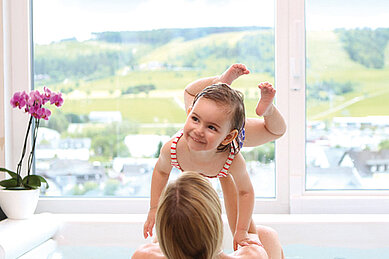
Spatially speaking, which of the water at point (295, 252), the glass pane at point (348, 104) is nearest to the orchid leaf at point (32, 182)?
the water at point (295, 252)

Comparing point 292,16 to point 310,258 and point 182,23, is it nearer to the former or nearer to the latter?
point 182,23

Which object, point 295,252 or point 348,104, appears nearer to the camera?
point 295,252

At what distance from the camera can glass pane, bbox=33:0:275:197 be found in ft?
8.02

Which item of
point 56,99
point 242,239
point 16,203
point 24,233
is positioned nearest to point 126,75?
point 56,99

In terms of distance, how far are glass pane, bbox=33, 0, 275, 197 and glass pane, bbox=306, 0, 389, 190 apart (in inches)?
9.2

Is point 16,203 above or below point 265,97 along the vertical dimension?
below

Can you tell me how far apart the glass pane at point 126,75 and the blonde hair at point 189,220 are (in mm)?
1494

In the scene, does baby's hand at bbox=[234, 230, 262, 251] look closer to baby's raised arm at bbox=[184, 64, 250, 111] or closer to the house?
baby's raised arm at bbox=[184, 64, 250, 111]

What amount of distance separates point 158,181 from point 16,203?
960 millimetres

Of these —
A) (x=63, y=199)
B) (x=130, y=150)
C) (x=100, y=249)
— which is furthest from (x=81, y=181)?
(x=100, y=249)

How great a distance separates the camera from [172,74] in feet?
8.13

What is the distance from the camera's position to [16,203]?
2031mm

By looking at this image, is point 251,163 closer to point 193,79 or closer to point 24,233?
point 193,79

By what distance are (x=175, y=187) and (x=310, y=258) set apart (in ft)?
3.73
